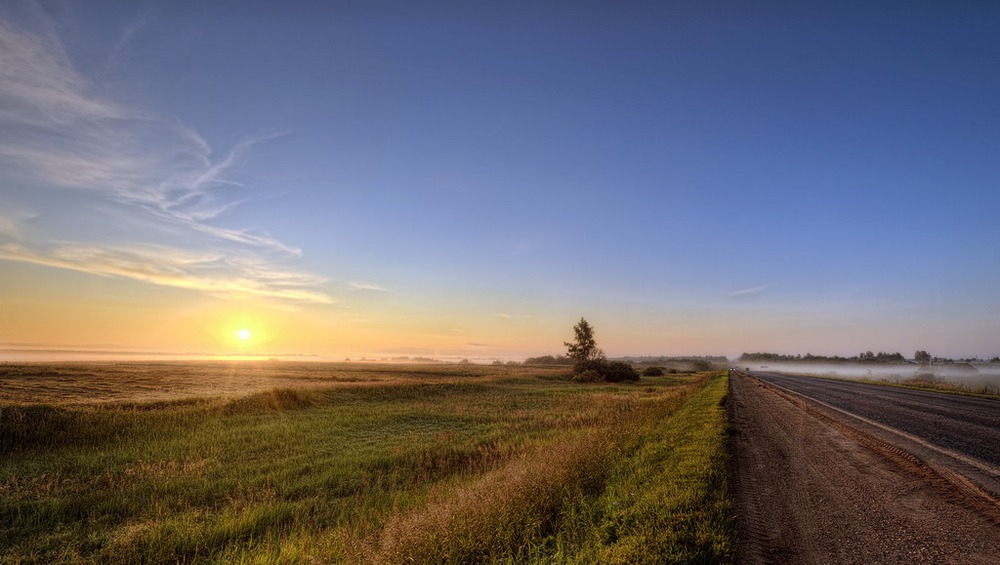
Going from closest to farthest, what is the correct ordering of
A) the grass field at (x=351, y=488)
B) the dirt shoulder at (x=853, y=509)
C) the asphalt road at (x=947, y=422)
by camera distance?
1. the dirt shoulder at (x=853, y=509)
2. the grass field at (x=351, y=488)
3. the asphalt road at (x=947, y=422)

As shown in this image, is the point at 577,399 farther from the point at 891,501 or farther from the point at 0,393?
the point at 0,393

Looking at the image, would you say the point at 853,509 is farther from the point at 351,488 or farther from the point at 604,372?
the point at 604,372

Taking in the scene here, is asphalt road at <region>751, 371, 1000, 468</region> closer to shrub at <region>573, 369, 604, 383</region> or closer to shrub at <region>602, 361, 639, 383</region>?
shrub at <region>573, 369, 604, 383</region>

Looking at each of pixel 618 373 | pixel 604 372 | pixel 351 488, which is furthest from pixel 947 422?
pixel 604 372

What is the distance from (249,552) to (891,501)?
11.3 m

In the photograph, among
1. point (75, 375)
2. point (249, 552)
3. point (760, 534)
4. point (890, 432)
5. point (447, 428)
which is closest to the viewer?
point (760, 534)

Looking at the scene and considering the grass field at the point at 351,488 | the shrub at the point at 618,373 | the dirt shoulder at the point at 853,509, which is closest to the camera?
the dirt shoulder at the point at 853,509

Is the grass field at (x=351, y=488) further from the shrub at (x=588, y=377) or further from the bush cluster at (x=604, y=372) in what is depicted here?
the bush cluster at (x=604, y=372)

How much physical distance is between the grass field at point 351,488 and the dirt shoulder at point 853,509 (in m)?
0.59

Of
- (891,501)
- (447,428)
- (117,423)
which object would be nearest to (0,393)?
(117,423)

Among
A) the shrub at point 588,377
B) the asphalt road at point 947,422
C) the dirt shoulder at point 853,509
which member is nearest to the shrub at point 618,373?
the shrub at point 588,377

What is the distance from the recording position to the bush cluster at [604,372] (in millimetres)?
64300

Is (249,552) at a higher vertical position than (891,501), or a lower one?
lower

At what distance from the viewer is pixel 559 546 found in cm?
621
